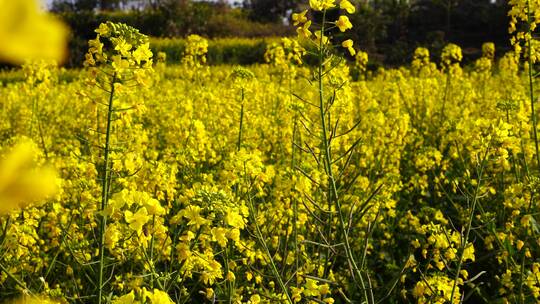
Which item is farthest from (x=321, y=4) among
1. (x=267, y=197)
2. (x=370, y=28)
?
(x=370, y=28)

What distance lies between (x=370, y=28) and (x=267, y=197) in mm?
11244

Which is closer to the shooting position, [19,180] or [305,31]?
[19,180]

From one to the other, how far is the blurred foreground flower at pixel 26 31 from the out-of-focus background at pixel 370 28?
12552 mm

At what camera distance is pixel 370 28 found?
14.4 metres

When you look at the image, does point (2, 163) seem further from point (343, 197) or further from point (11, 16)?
point (343, 197)

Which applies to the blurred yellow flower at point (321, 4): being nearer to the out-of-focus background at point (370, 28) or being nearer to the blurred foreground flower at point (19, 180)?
the blurred foreground flower at point (19, 180)

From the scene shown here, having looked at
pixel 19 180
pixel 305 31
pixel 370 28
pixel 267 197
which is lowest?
pixel 267 197

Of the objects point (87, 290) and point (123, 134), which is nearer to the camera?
point (87, 290)

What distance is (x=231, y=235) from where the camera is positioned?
1630 mm

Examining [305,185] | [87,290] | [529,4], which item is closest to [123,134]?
[87,290]

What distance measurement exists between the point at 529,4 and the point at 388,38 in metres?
14.0

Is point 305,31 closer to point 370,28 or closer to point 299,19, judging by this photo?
point 299,19

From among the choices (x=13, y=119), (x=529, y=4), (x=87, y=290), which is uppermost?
(x=529, y=4)

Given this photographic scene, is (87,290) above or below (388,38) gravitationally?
below
